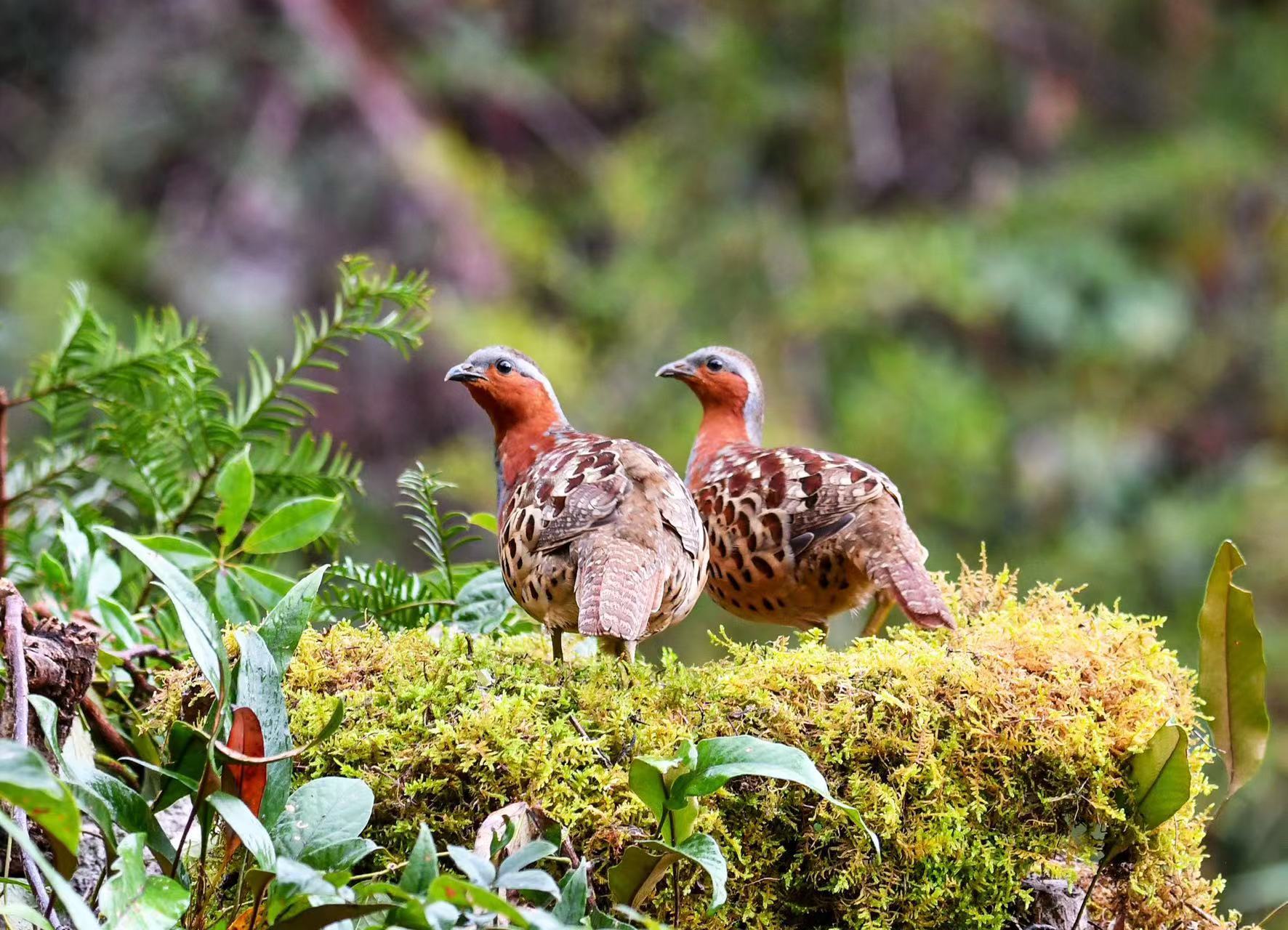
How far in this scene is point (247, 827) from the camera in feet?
4.86

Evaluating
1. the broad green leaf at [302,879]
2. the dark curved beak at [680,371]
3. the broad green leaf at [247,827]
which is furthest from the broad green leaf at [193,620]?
the dark curved beak at [680,371]

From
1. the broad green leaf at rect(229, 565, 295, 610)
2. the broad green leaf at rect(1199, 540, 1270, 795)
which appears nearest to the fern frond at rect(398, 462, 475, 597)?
the broad green leaf at rect(229, 565, 295, 610)

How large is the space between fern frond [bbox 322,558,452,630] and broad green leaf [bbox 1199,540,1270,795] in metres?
1.38

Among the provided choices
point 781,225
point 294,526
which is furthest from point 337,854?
point 781,225

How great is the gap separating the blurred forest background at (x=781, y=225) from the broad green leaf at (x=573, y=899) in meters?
4.62

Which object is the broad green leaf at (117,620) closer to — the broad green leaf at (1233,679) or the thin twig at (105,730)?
the thin twig at (105,730)

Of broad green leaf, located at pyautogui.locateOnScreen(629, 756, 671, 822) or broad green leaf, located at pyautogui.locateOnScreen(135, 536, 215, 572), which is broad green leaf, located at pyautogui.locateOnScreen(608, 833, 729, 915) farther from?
broad green leaf, located at pyautogui.locateOnScreen(135, 536, 215, 572)

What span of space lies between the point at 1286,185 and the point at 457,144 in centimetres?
549

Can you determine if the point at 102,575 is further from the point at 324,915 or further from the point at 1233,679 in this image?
the point at 1233,679

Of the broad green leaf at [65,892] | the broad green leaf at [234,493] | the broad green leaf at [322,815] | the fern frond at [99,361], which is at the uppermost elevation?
the fern frond at [99,361]

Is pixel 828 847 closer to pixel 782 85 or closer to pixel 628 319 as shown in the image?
pixel 628 319

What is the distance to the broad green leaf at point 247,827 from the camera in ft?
4.82

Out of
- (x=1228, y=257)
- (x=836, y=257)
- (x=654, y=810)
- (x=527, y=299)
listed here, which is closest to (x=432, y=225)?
(x=527, y=299)

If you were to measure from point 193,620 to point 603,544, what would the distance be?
1.00 meters
